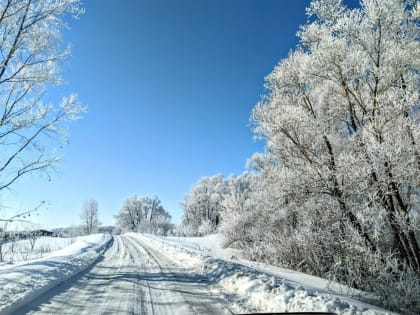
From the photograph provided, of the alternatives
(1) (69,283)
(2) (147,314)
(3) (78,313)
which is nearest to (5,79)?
(1) (69,283)

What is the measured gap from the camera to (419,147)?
11.6 meters

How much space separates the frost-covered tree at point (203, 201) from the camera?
72.1 metres

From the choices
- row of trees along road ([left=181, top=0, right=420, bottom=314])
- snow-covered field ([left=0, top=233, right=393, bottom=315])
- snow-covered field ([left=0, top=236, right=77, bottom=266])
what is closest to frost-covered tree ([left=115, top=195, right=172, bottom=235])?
snow-covered field ([left=0, top=236, right=77, bottom=266])

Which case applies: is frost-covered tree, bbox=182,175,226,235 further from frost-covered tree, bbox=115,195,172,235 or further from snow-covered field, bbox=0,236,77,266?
snow-covered field, bbox=0,236,77,266

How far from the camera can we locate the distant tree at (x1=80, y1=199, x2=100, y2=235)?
10275cm

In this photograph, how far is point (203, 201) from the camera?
7688 cm

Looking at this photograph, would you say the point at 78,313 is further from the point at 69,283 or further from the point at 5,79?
the point at 5,79

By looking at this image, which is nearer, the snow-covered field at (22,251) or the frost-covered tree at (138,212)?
the snow-covered field at (22,251)

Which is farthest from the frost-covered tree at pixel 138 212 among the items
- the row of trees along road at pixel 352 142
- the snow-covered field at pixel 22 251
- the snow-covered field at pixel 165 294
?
the snow-covered field at pixel 165 294

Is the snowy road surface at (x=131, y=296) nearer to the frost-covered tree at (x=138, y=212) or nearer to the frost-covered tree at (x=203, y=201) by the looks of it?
the frost-covered tree at (x=203, y=201)

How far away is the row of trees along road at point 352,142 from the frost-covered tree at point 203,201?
53944 mm

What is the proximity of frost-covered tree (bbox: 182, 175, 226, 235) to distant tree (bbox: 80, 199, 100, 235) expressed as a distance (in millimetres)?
36563

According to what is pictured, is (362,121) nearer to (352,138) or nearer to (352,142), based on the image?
(352,138)

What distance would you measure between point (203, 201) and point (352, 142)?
6438cm
